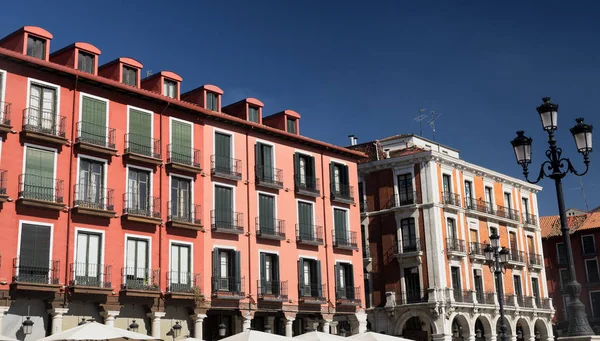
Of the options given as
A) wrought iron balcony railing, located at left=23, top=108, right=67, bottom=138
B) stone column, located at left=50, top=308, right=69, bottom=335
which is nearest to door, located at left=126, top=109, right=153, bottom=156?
wrought iron balcony railing, located at left=23, top=108, right=67, bottom=138

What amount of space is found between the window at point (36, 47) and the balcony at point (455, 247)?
28124 millimetres

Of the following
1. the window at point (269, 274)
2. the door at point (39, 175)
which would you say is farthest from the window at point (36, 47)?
the window at point (269, 274)

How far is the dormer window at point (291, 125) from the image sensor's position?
41.4 metres

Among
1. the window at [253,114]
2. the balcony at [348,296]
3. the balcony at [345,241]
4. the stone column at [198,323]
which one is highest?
the window at [253,114]

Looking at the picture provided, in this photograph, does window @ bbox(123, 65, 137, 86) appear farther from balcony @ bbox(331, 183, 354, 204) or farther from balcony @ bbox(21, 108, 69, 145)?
balcony @ bbox(331, 183, 354, 204)

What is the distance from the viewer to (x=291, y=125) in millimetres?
41719

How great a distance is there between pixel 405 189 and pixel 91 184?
2481cm

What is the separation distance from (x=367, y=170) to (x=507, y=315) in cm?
1402

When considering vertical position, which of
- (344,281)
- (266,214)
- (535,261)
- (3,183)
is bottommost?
(344,281)

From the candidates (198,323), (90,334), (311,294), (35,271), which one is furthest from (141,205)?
(90,334)

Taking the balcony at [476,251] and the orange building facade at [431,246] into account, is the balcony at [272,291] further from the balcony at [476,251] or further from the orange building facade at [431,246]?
the balcony at [476,251]

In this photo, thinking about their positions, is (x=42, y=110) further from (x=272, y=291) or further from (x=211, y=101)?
(x=272, y=291)

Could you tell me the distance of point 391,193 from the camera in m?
50.1

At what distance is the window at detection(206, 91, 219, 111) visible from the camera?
37.2m
